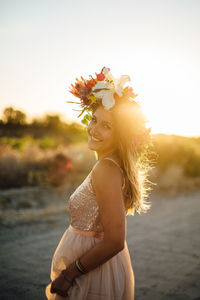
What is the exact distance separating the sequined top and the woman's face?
17 cm

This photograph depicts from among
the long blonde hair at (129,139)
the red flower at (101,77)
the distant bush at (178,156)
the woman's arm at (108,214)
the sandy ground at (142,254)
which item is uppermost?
the distant bush at (178,156)

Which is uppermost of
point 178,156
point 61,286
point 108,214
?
point 178,156

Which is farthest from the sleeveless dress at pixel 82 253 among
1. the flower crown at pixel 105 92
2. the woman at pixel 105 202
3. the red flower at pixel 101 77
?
the red flower at pixel 101 77

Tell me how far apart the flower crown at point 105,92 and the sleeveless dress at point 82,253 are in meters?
0.39

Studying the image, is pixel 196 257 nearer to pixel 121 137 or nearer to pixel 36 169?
pixel 121 137

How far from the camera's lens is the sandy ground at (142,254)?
342 cm

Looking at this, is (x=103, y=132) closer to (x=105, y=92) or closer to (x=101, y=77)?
(x=105, y=92)

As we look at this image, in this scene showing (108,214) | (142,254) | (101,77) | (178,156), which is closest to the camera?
(108,214)

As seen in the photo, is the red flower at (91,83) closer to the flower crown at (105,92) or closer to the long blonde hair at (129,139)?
the flower crown at (105,92)

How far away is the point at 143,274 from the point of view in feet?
12.8

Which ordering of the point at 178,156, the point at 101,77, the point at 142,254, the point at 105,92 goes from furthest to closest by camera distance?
the point at 178,156 → the point at 142,254 → the point at 101,77 → the point at 105,92

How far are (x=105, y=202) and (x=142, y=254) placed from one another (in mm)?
3744

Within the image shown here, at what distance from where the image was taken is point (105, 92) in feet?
5.55

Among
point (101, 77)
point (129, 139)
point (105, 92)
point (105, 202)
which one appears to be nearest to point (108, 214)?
point (105, 202)
